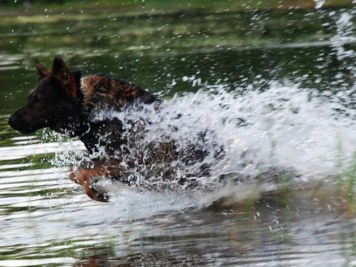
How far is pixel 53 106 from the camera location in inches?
254

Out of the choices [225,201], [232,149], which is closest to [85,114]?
[232,149]

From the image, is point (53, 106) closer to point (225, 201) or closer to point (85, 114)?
point (85, 114)

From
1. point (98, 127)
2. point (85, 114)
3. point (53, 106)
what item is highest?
point (53, 106)

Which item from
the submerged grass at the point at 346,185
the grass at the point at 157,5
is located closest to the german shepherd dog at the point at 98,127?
the submerged grass at the point at 346,185

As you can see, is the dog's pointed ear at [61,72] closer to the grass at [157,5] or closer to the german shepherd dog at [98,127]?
the german shepherd dog at [98,127]

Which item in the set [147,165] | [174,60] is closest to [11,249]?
[147,165]

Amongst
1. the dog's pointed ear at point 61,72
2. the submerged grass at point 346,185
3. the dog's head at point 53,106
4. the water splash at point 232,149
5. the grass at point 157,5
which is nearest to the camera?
the submerged grass at point 346,185

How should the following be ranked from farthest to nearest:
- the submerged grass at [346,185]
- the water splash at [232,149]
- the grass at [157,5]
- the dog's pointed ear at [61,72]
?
the grass at [157,5]
the water splash at [232,149]
the dog's pointed ear at [61,72]
the submerged grass at [346,185]

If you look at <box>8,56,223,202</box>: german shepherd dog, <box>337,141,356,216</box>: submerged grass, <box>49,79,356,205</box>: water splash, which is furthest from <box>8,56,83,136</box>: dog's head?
<box>337,141,356,216</box>: submerged grass

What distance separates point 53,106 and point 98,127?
19.3 inches

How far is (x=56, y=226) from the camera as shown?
6094 mm

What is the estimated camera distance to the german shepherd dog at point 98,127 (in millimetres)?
6457

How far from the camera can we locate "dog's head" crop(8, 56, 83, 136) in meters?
6.41

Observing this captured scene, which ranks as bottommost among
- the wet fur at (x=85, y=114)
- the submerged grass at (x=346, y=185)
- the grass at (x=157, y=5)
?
the grass at (x=157, y=5)
